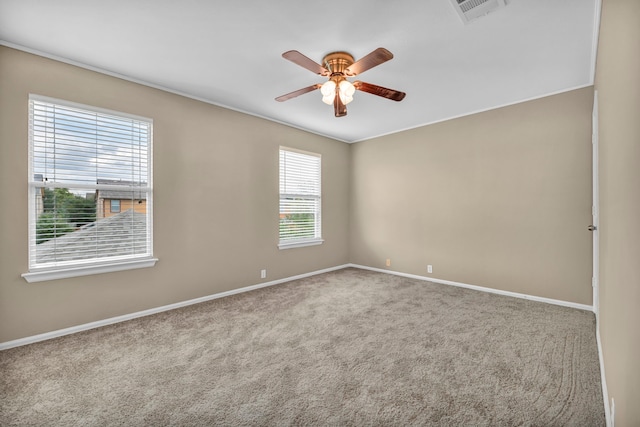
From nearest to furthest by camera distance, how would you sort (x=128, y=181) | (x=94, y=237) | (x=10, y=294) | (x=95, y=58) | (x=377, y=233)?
(x=10, y=294)
(x=95, y=58)
(x=94, y=237)
(x=128, y=181)
(x=377, y=233)

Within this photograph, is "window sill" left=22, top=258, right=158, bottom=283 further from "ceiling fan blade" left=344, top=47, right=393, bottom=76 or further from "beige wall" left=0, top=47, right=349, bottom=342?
"ceiling fan blade" left=344, top=47, right=393, bottom=76

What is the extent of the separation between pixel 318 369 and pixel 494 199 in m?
3.32

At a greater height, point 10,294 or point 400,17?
point 400,17

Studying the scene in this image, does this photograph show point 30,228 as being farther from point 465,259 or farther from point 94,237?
point 465,259

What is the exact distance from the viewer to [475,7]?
1995mm

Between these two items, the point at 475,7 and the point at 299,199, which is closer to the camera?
the point at 475,7

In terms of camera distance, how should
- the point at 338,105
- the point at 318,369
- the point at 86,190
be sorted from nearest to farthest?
1. the point at 318,369
2. the point at 338,105
3. the point at 86,190

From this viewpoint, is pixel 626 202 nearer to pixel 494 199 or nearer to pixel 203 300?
pixel 494 199

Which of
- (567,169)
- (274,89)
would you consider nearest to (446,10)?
(274,89)

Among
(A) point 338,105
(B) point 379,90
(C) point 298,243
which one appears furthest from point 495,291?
(A) point 338,105

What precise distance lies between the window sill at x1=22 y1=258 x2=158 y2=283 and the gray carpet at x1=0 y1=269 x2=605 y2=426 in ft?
1.87

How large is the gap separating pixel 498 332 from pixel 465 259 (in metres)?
1.63

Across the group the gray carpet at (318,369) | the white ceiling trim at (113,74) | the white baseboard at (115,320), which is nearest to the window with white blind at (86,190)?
the white ceiling trim at (113,74)

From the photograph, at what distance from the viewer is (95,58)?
2.70 metres
